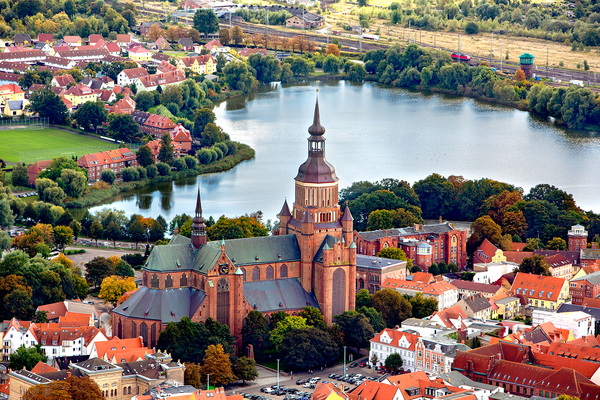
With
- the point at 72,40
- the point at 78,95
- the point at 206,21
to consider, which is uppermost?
the point at 206,21

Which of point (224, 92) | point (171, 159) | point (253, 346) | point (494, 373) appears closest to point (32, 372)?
point (253, 346)

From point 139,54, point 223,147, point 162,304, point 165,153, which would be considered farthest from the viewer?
point 139,54

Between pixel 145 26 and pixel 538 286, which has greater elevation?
pixel 145 26

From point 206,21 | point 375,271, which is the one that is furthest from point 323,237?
point 206,21

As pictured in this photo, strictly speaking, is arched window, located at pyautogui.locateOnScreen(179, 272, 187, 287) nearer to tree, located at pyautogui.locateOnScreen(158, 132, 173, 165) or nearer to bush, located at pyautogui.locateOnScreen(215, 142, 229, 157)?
tree, located at pyautogui.locateOnScreen(158, 132, 173, 165)

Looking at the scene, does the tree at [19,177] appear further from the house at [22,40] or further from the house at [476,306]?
the house at [22,40]

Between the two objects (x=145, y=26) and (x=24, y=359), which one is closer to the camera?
(x=24, y=359)

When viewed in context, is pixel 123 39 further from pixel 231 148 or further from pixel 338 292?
pixel 338 292
